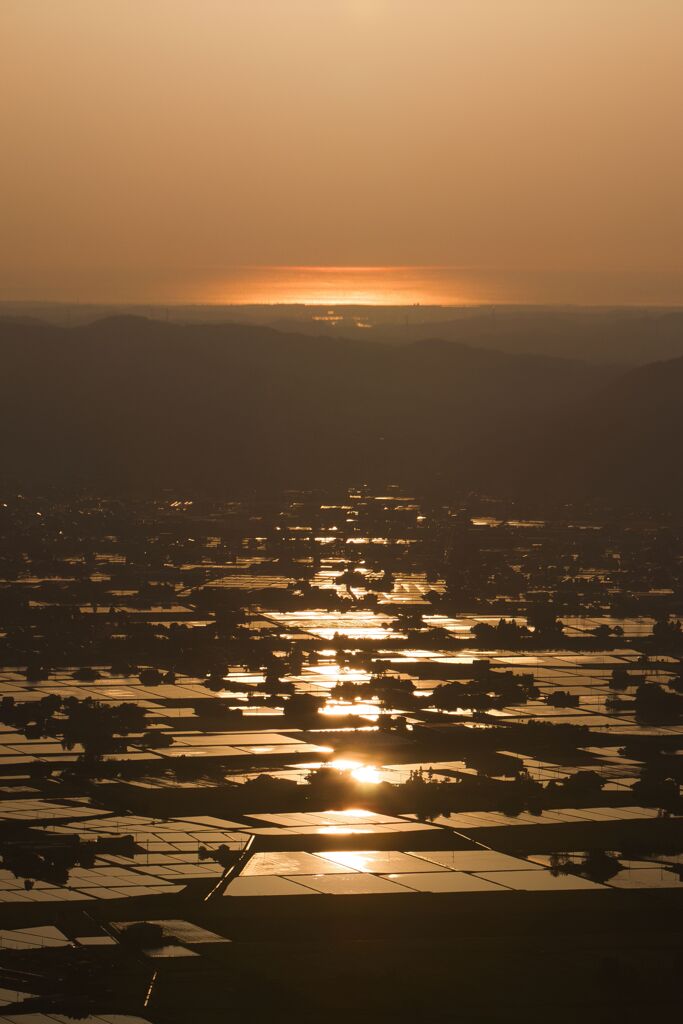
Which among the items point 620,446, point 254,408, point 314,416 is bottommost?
point 620,446

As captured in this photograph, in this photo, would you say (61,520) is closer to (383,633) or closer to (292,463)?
(383,633)

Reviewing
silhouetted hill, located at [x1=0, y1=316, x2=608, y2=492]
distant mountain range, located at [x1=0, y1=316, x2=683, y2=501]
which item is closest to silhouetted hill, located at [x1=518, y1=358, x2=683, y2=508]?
distant mountain range, located at [x1=0, y1=316, x2=683, y2=501]

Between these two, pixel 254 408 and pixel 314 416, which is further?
pixel 254 408

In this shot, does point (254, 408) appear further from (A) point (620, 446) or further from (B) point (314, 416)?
(A) point (620, 446)

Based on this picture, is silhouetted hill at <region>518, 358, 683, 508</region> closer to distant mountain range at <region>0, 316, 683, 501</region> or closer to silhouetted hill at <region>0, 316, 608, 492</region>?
distant mountain range at <region>0, 316, 683, 501</region>

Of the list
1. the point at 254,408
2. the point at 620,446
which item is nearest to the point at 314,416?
the point at 254,408

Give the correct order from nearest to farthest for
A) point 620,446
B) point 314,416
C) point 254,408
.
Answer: point 620,446
point 314,416
point 254,408

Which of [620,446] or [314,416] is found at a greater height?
[314,416]
